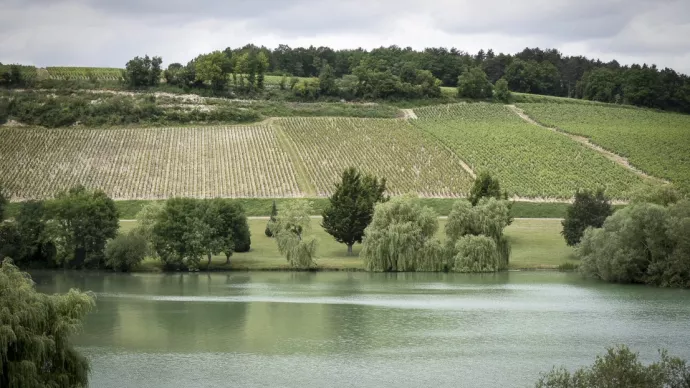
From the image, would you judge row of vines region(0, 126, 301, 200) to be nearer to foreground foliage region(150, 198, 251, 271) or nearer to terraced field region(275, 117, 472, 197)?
terraced field region(275, 117, 472, 197)

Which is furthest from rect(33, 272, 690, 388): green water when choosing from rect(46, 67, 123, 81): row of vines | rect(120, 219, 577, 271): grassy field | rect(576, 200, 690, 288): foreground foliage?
rect(46, 67, 123, 81): row of vines

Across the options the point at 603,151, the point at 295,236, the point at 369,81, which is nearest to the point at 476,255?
the point at 295,236

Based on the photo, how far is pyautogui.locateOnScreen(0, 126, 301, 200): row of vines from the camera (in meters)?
105

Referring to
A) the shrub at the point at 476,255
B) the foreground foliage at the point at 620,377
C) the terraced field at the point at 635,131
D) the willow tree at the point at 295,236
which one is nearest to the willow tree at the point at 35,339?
the foreground foliage at the point at 620,377

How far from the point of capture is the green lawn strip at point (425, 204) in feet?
317

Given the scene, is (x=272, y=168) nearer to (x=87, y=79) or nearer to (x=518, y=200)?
(x=518, y=200)

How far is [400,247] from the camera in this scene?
75.9 metres

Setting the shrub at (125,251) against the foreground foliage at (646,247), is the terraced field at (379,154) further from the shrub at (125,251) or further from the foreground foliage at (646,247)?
the foreground foliage at (646,247)

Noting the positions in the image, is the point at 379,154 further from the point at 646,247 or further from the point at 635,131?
the point at 646,247

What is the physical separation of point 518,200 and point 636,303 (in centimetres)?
4395

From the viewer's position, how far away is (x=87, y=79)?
161375 millimetres


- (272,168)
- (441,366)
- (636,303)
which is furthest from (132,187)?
(441,366)

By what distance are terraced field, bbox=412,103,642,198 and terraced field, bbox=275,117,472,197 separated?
11.7ft

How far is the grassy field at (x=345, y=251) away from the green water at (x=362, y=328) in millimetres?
6034
